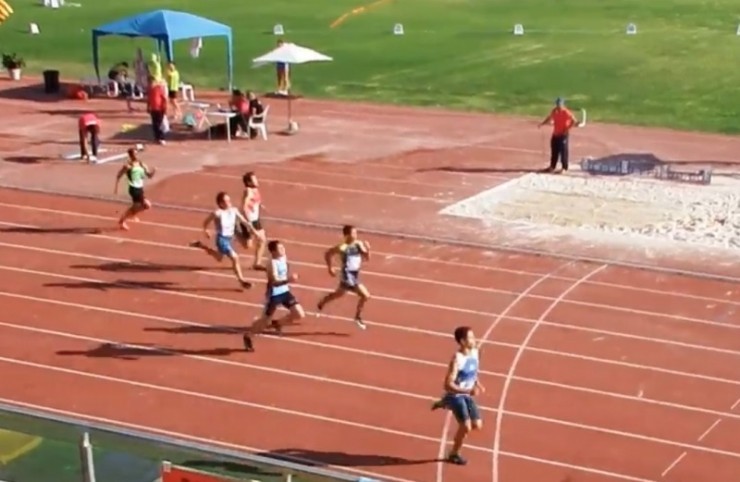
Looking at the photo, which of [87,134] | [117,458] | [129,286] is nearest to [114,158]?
[87,134]

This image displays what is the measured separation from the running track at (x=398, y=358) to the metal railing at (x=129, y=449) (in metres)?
4.37

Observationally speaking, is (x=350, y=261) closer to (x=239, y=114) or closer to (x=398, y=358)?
(x=398, y=358)

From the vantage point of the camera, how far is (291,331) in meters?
16.5

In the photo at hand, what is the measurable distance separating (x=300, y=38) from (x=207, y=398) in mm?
30360

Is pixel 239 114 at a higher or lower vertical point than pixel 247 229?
higher

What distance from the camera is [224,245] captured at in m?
18.0

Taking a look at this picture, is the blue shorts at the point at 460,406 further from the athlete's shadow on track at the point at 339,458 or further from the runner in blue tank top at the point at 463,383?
the athlete's shadow on track at the point at 339,458

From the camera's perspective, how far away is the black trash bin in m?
34.5

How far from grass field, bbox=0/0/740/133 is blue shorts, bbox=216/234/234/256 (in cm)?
1468

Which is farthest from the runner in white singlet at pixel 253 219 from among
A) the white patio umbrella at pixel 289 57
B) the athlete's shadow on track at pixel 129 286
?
the white patio umbrella at pixel 289 57

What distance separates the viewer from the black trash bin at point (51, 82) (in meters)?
34.5

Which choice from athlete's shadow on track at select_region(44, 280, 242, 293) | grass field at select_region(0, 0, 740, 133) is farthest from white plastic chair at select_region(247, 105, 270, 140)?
athlete's shadow on track at select_region(44, 280, 242, 293)

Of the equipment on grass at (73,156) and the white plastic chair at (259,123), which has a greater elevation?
the white plastic chair at (259,123)

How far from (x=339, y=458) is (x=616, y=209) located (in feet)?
35.1
